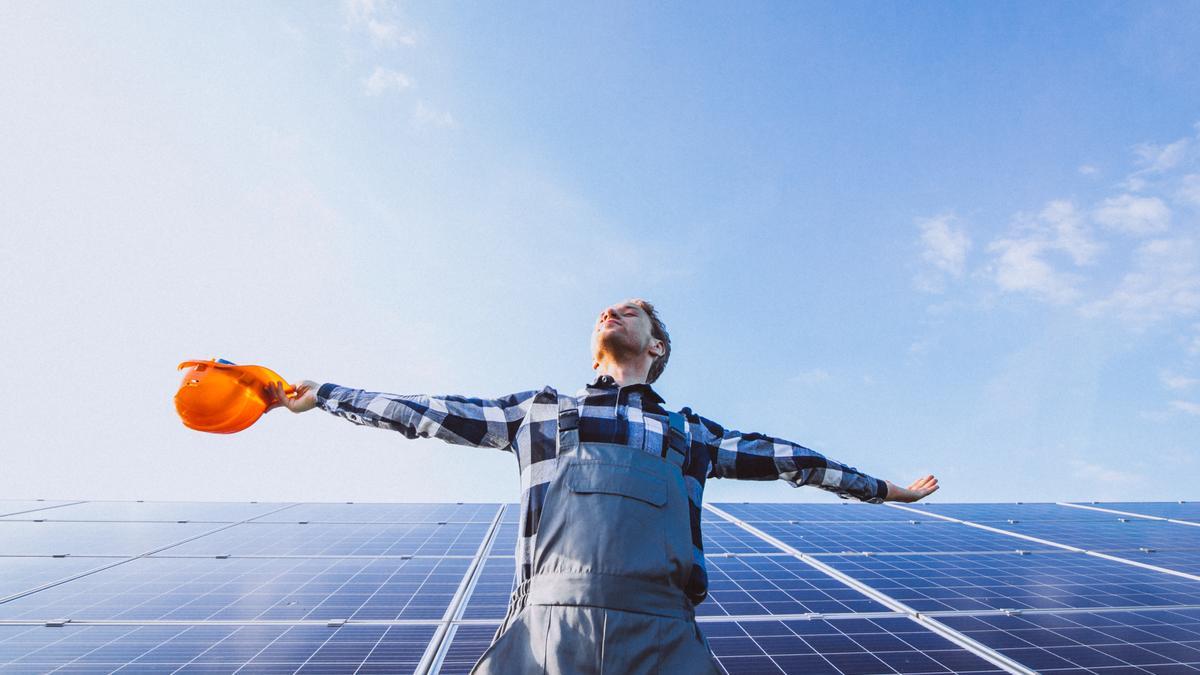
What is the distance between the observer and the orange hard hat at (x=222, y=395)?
2721mm

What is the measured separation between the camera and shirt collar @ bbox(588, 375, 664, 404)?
2906 mm

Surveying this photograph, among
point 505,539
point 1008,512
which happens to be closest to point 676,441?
point 505,539

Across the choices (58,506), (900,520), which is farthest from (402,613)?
(58,506)

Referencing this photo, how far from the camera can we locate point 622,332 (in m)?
3.08

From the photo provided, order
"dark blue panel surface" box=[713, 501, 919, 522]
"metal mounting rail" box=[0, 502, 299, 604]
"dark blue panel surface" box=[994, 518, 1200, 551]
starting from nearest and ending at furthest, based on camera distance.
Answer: "metal mounting rail" box=[0, 502, 299, 604]
"dark blue panel surface" box=[994, 518, 1200, 551]
"dark blue panel surface" box=[713, 501, 919, 522]

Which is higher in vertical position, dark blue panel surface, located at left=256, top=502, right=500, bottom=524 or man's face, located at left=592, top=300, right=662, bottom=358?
man's face, located at left=592, top=300, right=662, bottom=358

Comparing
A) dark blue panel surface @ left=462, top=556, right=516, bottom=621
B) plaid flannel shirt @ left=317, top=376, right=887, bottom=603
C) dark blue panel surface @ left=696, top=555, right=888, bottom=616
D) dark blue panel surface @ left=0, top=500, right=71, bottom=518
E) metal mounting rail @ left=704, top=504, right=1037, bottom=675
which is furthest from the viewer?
dark blue panel surface @ left=0, top=500, right=71, bottom=518

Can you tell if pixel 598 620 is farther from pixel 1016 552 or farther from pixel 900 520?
pixel 900 520

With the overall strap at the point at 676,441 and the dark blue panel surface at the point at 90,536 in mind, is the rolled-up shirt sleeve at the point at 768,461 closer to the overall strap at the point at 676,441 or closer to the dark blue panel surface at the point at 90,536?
the overall strap at the point at 676,441

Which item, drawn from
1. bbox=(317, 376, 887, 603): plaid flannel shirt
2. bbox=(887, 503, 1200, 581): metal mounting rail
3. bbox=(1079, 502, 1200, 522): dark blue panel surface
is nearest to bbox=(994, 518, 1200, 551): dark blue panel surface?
bbox=(887, 503, 1200, 581): metal mounting rail

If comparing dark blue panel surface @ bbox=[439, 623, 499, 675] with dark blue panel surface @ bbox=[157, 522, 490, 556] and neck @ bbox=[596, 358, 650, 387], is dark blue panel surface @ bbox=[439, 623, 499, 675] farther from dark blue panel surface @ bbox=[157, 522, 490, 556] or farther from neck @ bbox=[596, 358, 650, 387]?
dark blue panel surface @ bbox=[157, 522, 490, 556]

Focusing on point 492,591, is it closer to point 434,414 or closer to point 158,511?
point 434,414

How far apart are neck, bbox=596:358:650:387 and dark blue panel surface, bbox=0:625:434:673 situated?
3341 mm

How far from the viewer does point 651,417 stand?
279cm
